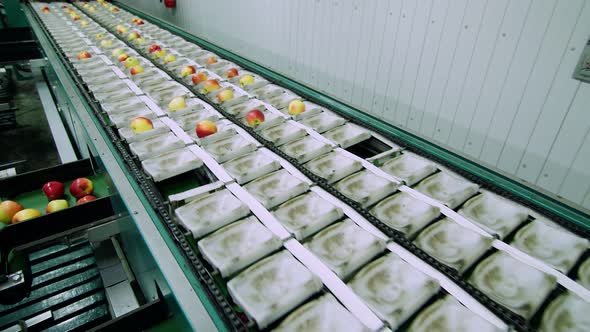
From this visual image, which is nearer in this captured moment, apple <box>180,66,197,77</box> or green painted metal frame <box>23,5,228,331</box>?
green painted metal frame <box>23,5,228,331</box>

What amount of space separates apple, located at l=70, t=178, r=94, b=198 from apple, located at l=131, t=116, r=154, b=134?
2.27ft

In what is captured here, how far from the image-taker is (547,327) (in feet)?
3.56

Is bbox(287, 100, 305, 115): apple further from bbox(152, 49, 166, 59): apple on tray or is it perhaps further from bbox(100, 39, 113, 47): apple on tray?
bbox(100, 39, 113, 47): apple on tray

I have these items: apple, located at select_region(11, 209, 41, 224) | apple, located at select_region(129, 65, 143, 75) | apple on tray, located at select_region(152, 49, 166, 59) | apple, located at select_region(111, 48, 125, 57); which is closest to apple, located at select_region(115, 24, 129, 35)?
apple, located at select_region(111, 48, 125, 57)

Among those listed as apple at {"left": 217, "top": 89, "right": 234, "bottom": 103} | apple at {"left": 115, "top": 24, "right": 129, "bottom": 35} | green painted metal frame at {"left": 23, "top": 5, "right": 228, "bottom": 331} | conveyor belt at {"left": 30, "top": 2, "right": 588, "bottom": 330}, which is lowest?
green painted metal frame at {"left": 23, "top": 5, "right": 228, "bottom": 331}

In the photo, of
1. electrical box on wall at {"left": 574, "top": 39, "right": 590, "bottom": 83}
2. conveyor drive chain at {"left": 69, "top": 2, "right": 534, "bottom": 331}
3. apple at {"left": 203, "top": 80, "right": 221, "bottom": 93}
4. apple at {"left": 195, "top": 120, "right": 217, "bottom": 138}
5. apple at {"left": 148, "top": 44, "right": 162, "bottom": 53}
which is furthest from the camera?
apple at {"left": 148, "top": 44, "right": 162, "bottom": 53}

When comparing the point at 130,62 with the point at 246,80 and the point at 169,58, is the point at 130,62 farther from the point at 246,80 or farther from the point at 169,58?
the point at 246,80

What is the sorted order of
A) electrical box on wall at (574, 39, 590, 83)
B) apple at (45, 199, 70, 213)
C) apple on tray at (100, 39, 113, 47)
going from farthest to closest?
1. apple on tray at (100, 39, 113, 47)
2. apple at (45, 199, 70, 213)
3. electrical box on wall at (574, 39, 590, 83)

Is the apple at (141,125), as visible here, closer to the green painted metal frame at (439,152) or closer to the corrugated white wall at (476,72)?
the green painted metal frame at (439,152)

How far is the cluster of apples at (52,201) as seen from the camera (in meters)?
2.12

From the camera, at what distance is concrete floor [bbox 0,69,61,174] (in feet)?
Answer: 16.9

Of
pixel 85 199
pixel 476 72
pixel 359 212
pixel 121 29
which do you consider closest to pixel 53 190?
pixel 85 199

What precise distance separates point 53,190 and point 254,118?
1.45 m

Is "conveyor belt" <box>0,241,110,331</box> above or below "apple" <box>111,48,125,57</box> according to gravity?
below
